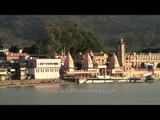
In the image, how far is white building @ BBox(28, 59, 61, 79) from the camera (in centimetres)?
1331

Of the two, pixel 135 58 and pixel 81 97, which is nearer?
pixel 81 97

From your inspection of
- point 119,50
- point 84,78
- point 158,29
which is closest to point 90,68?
point 84,78

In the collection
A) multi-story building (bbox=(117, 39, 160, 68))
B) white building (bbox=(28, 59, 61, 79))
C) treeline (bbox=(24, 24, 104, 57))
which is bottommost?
white building (bbox=(28, 59, 61, 79))

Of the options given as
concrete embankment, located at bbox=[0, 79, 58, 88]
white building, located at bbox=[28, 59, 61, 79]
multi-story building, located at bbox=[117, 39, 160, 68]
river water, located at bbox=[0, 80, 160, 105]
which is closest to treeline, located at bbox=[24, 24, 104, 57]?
multi-story building, located at bbox=[117, 39, 160, 68]

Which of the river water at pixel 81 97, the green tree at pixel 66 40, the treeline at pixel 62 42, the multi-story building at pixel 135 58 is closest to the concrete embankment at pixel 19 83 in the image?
the river water at pixel 81 97

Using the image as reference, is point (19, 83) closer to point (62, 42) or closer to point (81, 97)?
point (81, 97)

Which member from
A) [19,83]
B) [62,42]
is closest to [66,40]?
[62,42]

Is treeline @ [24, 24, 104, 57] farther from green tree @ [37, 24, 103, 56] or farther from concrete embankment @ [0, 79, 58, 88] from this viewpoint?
concrete embankment @ [0, 79, 58, 88]

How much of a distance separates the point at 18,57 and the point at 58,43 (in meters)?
1.63

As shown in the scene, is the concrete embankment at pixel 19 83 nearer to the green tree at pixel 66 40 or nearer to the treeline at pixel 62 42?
the treeline at pixel 62 42

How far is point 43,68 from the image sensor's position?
13547mm

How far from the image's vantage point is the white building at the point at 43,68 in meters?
13.3
